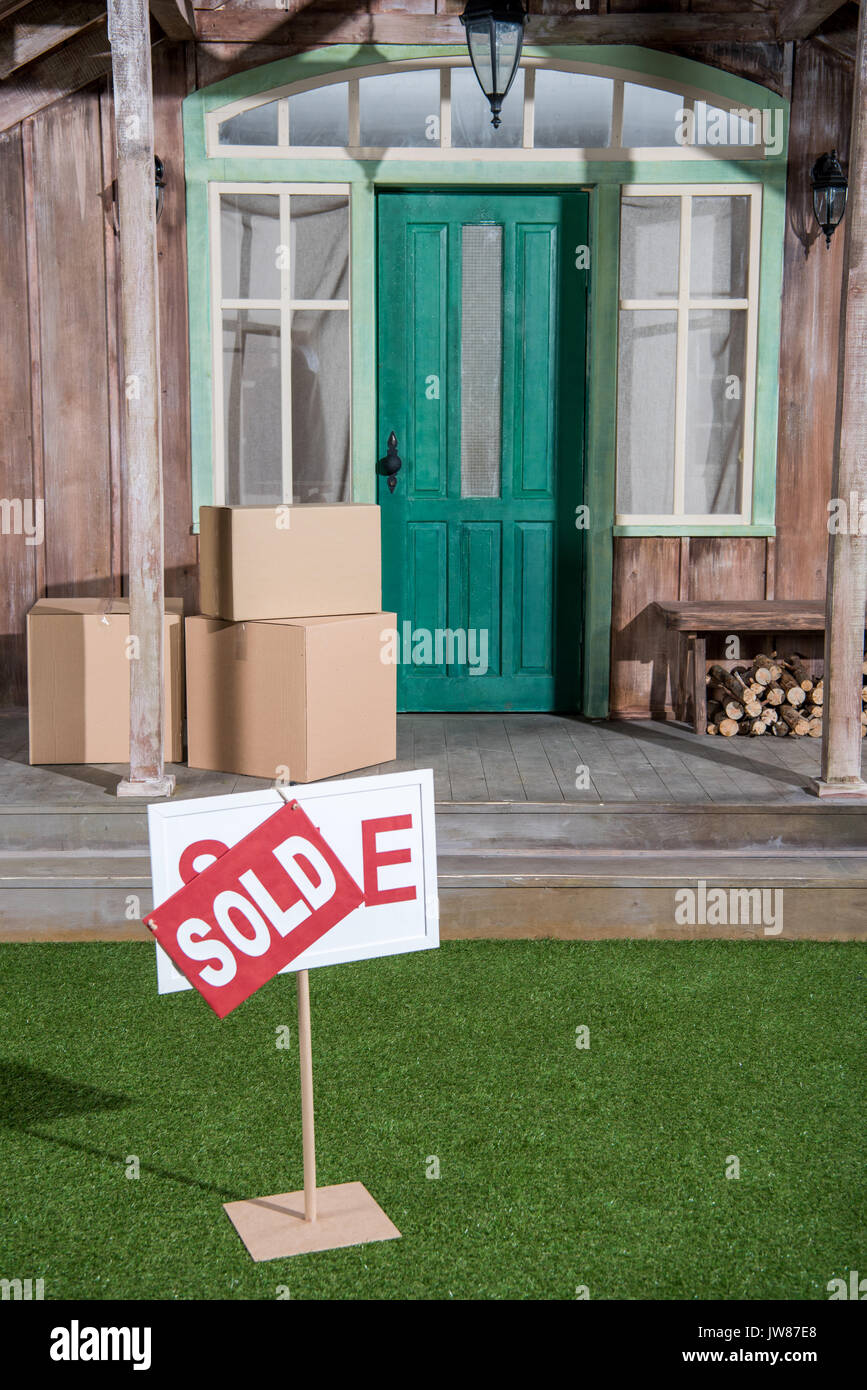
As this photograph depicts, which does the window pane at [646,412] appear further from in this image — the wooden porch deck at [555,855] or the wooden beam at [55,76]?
the wooden beam at [55,76]

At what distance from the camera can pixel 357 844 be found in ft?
10.2

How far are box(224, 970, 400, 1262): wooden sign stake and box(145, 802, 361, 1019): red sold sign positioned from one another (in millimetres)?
183

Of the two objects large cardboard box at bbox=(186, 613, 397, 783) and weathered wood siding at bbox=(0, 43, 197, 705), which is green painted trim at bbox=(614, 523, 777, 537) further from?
weathered wood siding at bbox=(0, 43, 197, 705)

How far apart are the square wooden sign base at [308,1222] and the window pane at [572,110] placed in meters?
4.70

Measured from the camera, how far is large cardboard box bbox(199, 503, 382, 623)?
16.8 ft

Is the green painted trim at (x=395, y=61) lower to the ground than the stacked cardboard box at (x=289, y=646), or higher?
higher

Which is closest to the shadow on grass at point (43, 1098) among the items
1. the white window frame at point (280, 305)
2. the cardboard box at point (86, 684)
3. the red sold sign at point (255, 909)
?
the red sold sign at point (255, 909)

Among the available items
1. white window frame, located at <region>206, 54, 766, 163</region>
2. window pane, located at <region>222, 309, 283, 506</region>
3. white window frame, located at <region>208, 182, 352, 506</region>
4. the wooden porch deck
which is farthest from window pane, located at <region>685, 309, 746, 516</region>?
window pane, located at <region>222, 309, 283, 506</region>

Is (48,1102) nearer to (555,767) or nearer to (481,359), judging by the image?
(555,767)

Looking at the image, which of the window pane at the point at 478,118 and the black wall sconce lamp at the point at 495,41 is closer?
the black wall sconce lamp at the point at 495,41

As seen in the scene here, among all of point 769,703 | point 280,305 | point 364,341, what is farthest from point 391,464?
point 769,703

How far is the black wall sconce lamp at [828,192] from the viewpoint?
6055mm

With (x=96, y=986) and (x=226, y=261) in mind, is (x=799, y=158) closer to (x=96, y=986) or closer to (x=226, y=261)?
(x=226, y=261)
